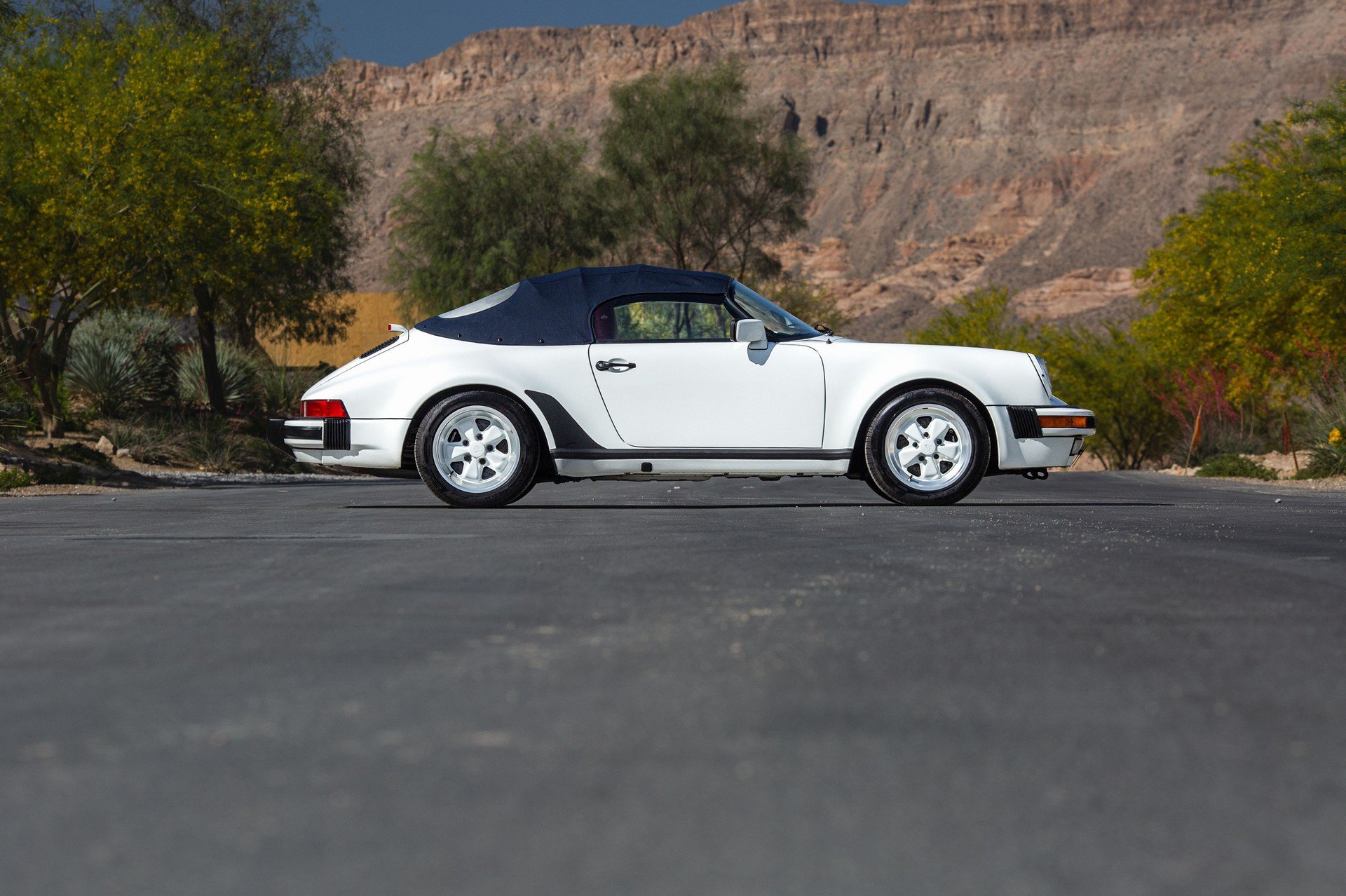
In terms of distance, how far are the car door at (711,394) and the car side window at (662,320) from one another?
18cm

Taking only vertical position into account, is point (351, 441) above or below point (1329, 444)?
above

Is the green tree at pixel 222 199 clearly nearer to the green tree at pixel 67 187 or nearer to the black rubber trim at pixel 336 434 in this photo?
the green tree at pixel 67 187

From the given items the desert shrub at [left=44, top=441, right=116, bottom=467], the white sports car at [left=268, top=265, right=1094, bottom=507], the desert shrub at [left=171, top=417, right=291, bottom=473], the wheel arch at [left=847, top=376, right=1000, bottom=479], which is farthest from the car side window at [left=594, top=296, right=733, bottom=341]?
the desert shrub at [left=171, top=417, right=291, bottom=473]

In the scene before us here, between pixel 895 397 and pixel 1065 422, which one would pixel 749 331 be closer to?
pixel 895 397

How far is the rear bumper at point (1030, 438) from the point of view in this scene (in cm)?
1088

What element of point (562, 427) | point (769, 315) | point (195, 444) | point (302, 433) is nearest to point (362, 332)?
point (195, 444)

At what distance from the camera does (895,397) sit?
35.7 feet

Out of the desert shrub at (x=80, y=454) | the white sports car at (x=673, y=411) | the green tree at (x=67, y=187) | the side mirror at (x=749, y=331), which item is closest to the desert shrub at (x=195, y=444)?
the green tree at (x=67, y=187)

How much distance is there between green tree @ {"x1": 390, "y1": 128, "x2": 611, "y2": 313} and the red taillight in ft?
122

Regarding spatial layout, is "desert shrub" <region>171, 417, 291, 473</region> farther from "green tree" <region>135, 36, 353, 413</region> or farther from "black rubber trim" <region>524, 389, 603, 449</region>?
"black rubber trim" <region>524, 389, 603, 449</region>

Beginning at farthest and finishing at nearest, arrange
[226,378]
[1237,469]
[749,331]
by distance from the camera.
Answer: [226,378] < [1237,469] < [749,331]

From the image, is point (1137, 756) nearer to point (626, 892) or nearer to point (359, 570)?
point (626, 892)

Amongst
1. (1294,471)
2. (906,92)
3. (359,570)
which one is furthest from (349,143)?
(906,92)

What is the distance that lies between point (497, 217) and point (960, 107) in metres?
97.7
